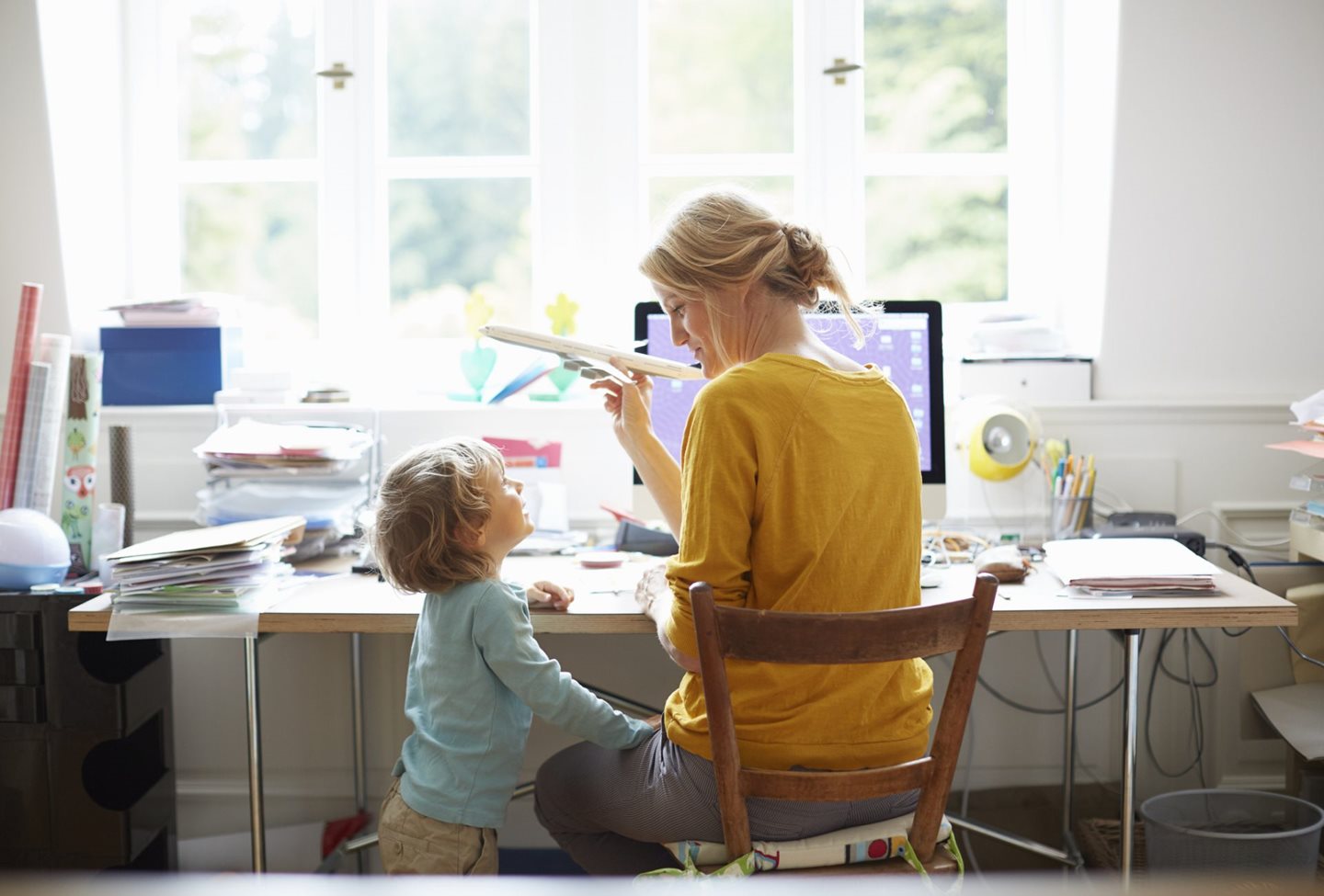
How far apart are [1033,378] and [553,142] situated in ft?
3.99

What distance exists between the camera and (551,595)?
178cm

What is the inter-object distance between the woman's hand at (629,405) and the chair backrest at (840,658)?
2.26ft

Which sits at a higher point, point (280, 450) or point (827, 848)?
point (280, 450)

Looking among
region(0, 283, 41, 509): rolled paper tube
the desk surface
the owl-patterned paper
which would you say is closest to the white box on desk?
the desk surface

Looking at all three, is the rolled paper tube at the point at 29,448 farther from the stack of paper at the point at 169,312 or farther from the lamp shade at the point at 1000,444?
the lamp shade at the point at 1000,444

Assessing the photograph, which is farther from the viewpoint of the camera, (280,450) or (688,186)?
(688,186)

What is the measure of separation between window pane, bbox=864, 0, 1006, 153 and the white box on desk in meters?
0.58

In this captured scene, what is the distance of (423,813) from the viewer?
1617 millimetres

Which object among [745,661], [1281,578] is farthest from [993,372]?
[745,661]

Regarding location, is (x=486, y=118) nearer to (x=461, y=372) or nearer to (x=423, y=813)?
(x=461, y=372)

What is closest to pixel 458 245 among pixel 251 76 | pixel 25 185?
pixel 251 76

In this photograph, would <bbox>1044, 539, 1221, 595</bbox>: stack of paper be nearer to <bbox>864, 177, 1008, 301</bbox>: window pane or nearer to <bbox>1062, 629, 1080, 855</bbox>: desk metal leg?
<bbox>1062, 629, 1080, 855</bbox>: desk metal leg

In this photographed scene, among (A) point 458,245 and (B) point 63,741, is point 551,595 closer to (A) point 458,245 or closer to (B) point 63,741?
(B) point 63,741

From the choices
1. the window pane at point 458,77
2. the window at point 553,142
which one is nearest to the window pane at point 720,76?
the window at point 553,142
